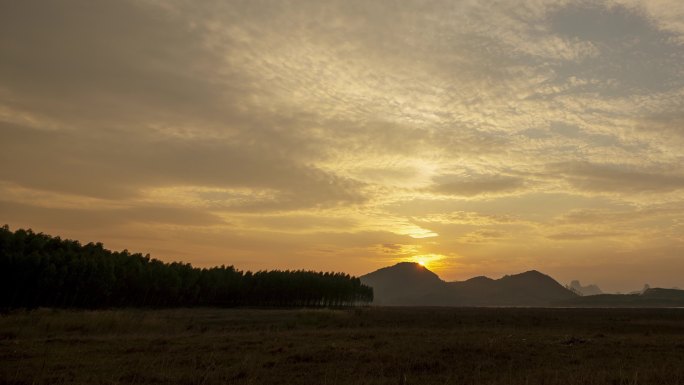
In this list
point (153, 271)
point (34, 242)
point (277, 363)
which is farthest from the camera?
point (153, 271)

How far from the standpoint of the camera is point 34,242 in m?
89.4

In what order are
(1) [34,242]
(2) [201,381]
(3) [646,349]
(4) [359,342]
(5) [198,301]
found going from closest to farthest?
(2) [201,381], (3) [646,349], (4) [359,342], (1) [34,242], (5) [198,301]

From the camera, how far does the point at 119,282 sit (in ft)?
352

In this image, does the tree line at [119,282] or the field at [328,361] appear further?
the tree line at [119,282]

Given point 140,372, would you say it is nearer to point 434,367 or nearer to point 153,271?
point 434,367

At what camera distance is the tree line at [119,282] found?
272 ft

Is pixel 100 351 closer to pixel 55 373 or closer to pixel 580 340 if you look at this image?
pixel 55 373

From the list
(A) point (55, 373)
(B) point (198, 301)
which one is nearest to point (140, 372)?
(A) point (55, 373)

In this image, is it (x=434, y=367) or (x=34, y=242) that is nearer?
(x=434, y=367)

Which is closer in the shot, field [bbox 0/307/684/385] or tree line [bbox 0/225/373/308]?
field [bbox 0/307/684/385]

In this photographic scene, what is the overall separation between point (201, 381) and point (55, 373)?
6.51 m

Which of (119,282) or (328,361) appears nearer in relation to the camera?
(328,361)

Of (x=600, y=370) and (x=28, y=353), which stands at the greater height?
(x=600, y=370)

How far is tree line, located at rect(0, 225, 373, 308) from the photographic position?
3265 inches
